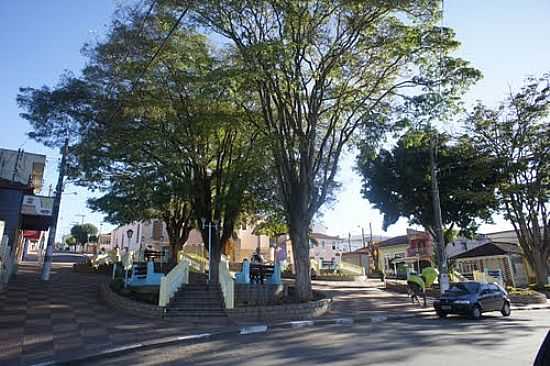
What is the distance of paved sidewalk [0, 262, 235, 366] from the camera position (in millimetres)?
8148

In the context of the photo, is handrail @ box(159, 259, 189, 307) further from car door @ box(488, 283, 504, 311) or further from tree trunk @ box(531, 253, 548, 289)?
tree trunk @ box(531, 253, 548, 289)

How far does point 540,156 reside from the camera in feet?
75.8

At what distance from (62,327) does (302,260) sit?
27.6ft

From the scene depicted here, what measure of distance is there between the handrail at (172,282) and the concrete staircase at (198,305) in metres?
0.20

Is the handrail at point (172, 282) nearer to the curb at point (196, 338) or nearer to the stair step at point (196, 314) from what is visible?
the stair step at point (196, 314)

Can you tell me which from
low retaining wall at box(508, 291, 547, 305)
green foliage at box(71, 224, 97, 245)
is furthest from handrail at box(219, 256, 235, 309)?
green foliage at box(71, 224, 97, 245)

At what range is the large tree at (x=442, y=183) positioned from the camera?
78.5ft

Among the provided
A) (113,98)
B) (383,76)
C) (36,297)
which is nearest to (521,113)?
(383,76)

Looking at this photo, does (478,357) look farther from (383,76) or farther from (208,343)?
(383,76)

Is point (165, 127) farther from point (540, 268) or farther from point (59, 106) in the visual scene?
point (540, 268)

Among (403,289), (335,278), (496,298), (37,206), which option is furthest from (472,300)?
(37,206)

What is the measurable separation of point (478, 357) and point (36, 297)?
15.1m

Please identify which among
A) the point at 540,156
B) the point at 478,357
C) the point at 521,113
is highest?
the point at 521,113

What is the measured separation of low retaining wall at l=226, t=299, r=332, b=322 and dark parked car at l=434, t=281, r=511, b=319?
190 inches
